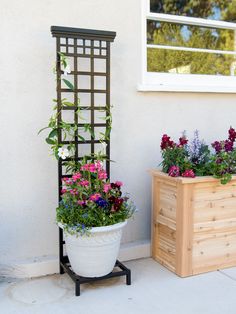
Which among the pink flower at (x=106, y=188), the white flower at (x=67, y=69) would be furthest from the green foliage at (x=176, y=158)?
the white flower at (x=67, y=69)

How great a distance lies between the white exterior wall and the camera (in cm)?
255

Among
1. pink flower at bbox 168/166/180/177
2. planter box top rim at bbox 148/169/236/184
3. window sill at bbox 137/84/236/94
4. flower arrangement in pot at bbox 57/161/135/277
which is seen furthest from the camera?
window sill at bbox 137/84/236/94

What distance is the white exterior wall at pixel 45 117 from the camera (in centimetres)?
255

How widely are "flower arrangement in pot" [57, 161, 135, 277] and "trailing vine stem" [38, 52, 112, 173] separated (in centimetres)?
16

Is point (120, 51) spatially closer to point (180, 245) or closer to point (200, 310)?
point (180, 245)

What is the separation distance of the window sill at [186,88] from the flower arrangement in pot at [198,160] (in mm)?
425

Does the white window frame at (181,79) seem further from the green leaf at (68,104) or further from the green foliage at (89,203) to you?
the green foliage at (89,203)

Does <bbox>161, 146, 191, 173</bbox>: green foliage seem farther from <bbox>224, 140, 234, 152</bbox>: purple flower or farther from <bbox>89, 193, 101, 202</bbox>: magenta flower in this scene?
<bbox>89, 193, 101, 202</bbox>: magenta flower

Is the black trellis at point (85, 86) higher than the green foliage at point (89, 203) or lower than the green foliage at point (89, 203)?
higher

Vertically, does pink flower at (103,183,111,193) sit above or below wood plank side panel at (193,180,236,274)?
above

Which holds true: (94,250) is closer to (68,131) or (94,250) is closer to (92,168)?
(92,168)

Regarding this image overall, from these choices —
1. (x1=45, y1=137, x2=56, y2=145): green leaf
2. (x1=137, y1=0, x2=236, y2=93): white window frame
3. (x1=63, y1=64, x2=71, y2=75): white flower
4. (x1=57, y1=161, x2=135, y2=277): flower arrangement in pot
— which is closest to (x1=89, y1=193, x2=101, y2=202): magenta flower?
(x1=57, y1=161, x2=135, y2=277): flower arrangement in pot

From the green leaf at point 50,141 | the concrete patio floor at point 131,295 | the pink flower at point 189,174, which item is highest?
the green leaf at point 50,141

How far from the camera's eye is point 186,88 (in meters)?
3.08
